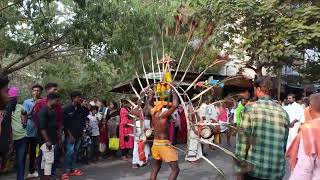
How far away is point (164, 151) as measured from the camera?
24.2ft

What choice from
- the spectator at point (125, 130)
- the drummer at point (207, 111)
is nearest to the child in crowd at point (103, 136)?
the spectator at point (125, 130)

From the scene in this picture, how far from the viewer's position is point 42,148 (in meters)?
7.92

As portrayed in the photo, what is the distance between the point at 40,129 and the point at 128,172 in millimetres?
2808

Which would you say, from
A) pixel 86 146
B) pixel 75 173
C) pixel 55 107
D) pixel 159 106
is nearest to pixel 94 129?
pixel 86 146

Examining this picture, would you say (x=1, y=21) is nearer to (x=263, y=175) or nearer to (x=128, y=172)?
(x=128, y=172)

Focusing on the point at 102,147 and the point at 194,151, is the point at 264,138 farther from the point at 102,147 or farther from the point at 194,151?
the point at 102,147

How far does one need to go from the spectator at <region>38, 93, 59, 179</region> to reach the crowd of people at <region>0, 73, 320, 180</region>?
0.04ft

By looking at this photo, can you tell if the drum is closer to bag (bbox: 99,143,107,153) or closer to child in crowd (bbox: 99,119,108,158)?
child in crowd (bbox: 99,119,108,158)

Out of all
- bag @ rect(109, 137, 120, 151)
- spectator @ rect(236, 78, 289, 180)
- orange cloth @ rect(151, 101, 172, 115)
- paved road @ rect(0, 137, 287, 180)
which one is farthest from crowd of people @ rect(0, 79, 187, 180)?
spectator @ rect(236, 78, 289, 180)

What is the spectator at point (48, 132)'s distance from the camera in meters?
7.80

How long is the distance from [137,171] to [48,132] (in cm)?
289

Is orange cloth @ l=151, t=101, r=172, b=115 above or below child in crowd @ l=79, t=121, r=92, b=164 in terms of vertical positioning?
above

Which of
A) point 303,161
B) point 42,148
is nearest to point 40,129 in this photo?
point 42,148

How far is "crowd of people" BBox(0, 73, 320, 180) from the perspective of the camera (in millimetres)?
4945
